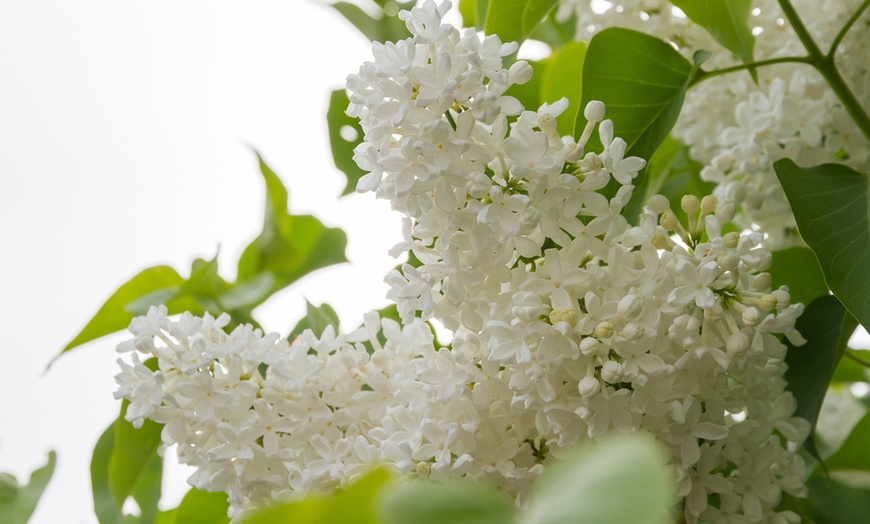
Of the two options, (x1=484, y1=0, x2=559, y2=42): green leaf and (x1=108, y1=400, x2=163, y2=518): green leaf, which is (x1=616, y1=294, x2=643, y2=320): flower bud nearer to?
(x1=484, y1=0, x2=559, y2=42): green leaf

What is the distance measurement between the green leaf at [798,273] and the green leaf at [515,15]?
0.25m

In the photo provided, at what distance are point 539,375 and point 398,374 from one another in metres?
0.11

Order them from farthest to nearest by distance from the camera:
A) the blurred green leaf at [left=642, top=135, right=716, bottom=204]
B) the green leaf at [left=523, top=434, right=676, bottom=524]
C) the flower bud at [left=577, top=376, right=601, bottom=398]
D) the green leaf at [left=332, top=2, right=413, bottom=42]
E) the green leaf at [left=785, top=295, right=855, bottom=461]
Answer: the green leaf at [left=332, top=2, right=413, bottom=42] < the blurred green leaf at [left=642, top=135, right=716, bottom=204] < the green leaf at [left=785, top=295, right=855, bottom=461] < the flower bud at [left=577, top=376, right=601, bottom=398] < the green leaf at [left=523, top=434, right=676, bottom=524]

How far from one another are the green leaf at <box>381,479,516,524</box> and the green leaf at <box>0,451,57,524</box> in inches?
25.2

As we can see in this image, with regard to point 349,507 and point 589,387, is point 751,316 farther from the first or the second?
point 349,507

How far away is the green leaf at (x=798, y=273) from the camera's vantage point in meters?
0.67

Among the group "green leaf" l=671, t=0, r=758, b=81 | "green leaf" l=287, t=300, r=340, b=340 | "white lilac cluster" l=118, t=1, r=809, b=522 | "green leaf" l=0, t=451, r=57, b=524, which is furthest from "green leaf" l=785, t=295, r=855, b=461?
"green leaf" l=0, t=451, r=57, b=524

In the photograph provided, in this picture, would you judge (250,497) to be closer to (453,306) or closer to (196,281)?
(453,306)

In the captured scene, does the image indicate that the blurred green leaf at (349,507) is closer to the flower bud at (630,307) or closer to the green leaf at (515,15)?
the flower bud at (630,307)

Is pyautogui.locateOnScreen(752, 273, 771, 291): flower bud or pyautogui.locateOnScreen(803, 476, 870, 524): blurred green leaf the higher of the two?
pyautogui.locateOnScreen(752, 273, 771, 291): flower bud

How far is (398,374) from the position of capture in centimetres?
54

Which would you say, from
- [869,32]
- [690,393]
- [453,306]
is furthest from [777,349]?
[869,32]

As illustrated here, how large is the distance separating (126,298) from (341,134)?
0.77ft

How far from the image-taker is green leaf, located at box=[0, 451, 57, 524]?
72 centimetres
